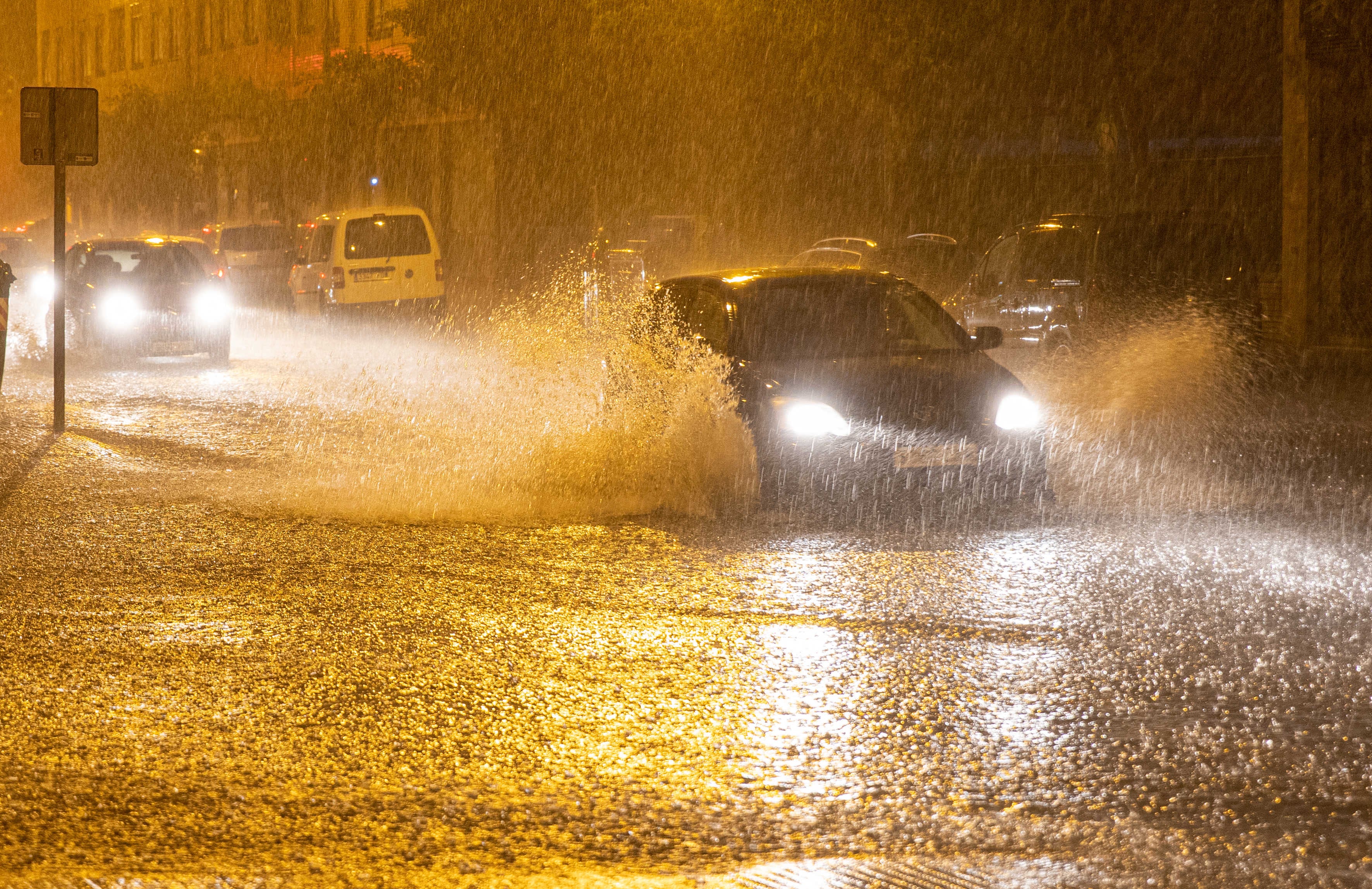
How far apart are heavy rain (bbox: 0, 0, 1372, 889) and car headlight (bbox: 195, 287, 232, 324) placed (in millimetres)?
39

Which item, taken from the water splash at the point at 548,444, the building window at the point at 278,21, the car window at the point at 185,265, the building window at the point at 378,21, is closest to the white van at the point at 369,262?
the car window at the point at 185,265

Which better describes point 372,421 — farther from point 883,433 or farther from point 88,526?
point 883,433

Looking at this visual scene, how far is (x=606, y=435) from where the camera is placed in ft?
33.3

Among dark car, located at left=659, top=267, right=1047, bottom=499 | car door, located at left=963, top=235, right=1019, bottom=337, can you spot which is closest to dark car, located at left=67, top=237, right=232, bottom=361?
car door, located at left=963, top=235, right=1019, bottom=337

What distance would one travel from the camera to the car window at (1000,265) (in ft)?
54.0

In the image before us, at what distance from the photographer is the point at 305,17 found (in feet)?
171

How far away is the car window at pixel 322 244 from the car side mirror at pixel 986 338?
1516 cm

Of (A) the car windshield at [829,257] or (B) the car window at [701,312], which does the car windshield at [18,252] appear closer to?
(A) the car windshield at [829,257]

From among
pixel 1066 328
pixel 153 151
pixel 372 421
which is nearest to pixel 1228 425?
pixel 1066 328

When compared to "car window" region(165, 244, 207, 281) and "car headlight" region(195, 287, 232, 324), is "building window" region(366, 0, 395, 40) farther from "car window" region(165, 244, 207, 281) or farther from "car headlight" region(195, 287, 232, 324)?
"car headlight" region(195, 287, 232, 324)

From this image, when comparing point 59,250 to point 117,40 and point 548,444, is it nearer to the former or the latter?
point 548,444

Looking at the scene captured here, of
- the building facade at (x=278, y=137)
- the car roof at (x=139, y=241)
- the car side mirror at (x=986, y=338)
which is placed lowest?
the car side mirror at (x=986, y=338)

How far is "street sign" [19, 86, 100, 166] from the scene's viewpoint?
1298cm

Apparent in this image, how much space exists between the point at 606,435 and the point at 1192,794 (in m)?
6.12
